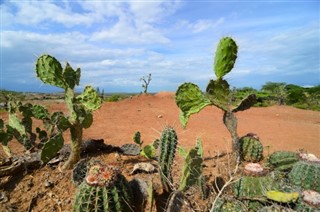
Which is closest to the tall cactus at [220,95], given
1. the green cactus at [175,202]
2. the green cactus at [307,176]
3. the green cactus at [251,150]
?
the green cactus at [251,150]

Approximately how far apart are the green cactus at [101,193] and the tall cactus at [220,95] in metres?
2.04

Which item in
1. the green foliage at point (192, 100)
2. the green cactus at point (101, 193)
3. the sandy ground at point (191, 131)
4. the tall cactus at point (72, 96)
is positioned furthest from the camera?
the sandy ground at point (191, 131)

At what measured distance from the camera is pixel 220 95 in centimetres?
448

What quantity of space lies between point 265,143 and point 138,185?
4.31 meters

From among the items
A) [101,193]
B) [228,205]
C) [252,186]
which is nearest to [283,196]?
[228,205]

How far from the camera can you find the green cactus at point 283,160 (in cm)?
421

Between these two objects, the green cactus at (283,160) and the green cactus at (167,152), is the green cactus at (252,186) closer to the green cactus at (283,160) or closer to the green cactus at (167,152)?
the green cactus at (167,152)

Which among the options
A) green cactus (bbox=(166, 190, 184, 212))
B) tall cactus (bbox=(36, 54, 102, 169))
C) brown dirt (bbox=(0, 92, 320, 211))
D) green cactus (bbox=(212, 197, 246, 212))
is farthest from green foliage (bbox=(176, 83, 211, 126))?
green cactus (bbox=(166, 190, 184, 212))

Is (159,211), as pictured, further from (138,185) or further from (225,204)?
(225,204)

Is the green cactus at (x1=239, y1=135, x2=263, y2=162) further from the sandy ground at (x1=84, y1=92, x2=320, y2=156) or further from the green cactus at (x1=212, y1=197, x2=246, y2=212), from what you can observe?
the green cactus at (x1=212, y1=197, x2=246, y2=212)

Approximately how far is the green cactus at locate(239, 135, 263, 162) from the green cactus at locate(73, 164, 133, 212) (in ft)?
7.79

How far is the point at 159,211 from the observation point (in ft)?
9.30

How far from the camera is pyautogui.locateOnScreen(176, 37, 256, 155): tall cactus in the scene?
438 cm

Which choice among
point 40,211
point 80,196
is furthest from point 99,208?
Answer: point 40,211
